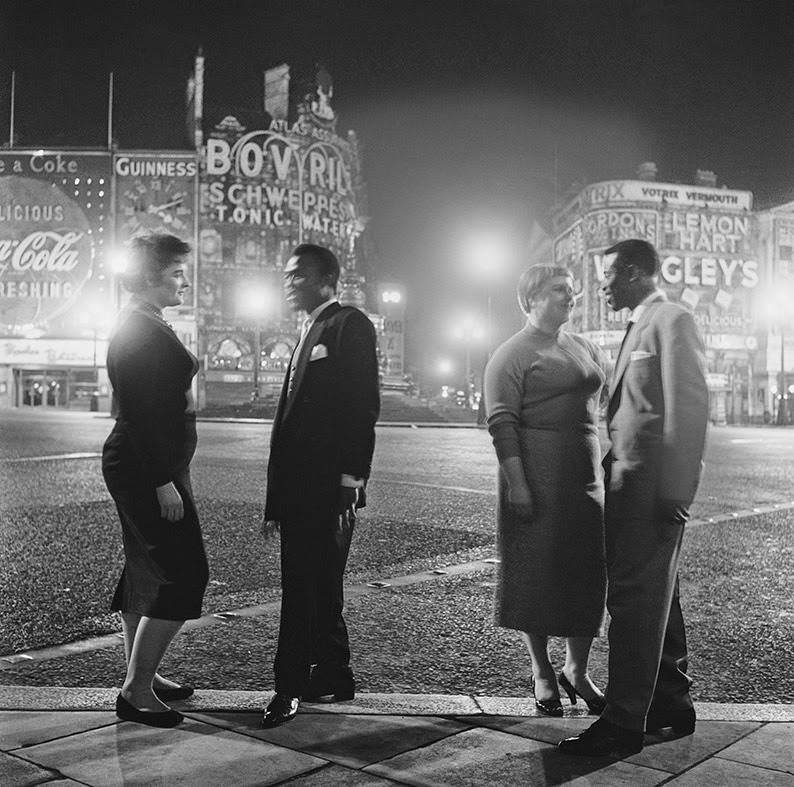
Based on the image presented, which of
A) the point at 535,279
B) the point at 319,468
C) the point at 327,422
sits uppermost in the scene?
the point at 535,279

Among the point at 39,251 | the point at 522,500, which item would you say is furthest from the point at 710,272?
the point at 522,500

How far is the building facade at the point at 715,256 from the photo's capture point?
68.8m

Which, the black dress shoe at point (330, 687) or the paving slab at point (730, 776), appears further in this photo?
the black dress shoe at point (330, 687)

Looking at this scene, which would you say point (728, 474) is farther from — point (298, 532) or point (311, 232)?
point (311, 232)

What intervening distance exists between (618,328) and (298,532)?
220 feet

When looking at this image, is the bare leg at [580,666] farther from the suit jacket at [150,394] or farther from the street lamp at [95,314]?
the street lamp at [95,314]

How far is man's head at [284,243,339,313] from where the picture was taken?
400 centimetres

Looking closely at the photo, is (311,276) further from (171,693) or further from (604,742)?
(604,742)

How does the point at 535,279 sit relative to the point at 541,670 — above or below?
above

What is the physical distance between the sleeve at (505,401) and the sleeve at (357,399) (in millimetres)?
478

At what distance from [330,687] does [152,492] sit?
1.09 m

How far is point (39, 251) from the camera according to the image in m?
66.2

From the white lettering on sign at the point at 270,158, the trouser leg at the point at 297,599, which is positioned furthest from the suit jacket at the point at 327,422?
the white lettering on sign at the point at 270,158

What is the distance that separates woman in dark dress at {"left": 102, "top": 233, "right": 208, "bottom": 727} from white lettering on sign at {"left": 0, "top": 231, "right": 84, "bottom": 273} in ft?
219
